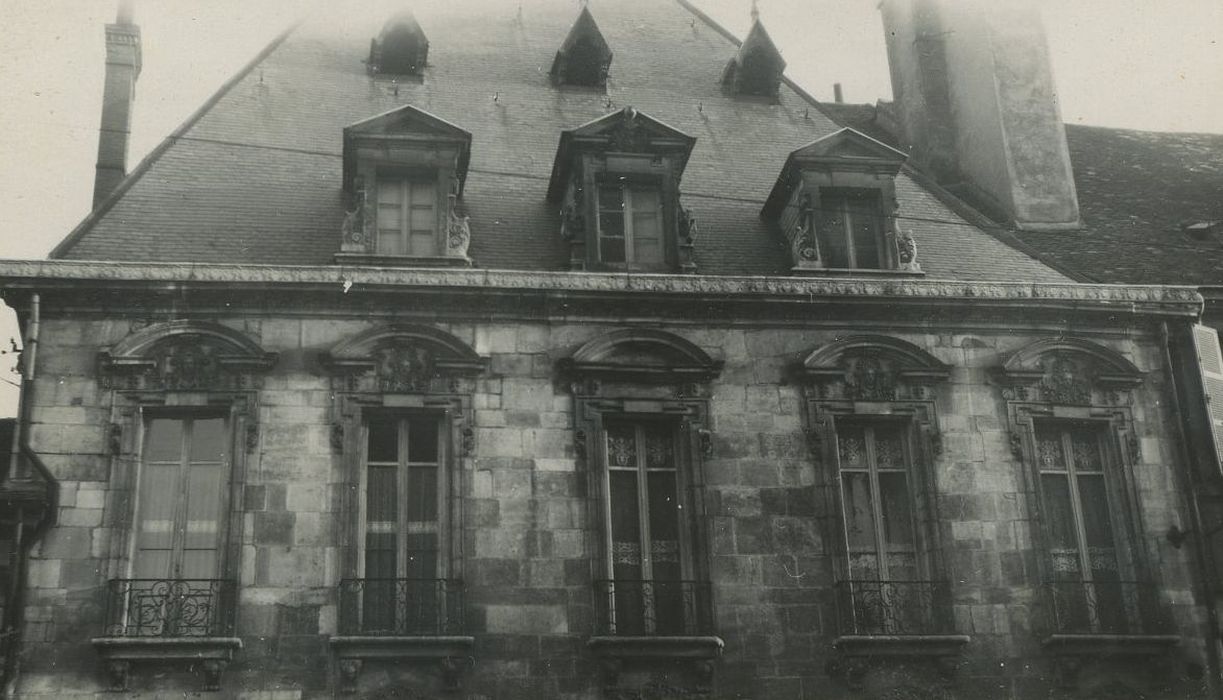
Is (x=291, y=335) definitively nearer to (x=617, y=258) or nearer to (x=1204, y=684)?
(x=617, y=258)

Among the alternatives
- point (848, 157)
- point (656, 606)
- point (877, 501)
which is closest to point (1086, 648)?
point (877, 501)

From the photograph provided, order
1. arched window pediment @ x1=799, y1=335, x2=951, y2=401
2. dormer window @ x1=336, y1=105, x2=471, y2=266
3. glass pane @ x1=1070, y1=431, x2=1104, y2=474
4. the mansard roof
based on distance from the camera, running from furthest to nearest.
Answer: glass pane @ x1=1070, y1=431, x2=1104, y2=474
the mansard roof
dormer window @ x1=336, y1=105, x2=471, y2=266
arched window pediment @ x1=799, y1=335, x2=951, y2=401

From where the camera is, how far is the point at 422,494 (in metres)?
13.2

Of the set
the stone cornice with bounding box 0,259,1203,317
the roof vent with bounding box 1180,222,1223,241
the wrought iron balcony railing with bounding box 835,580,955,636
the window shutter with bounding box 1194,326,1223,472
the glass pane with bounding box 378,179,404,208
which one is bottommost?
the wrought iron balcony railing with bounding box 835,580,955,636

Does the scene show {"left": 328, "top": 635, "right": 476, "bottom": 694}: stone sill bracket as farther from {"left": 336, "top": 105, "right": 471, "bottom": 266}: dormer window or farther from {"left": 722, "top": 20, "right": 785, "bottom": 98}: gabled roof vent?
{"left": 722, "top": 20, "right": 785, "bottom": 98}: gabled roof vent

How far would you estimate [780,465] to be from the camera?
44.9ft

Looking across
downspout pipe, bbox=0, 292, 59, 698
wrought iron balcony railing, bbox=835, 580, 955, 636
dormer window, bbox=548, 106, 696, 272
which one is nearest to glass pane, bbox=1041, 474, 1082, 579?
wrought iron balcony railing, bbox=835, 580, 955, 636

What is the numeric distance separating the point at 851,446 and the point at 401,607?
4774 mm

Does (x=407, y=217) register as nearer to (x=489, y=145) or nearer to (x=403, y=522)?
(x=489, y=145)

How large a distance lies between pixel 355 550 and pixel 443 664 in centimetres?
133

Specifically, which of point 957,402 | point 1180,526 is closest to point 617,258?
point 957,402

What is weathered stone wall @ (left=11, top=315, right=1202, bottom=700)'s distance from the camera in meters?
12.3

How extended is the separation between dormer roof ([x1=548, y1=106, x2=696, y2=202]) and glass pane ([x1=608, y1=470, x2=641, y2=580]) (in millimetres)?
3481

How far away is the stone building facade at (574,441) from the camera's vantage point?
492 inches
